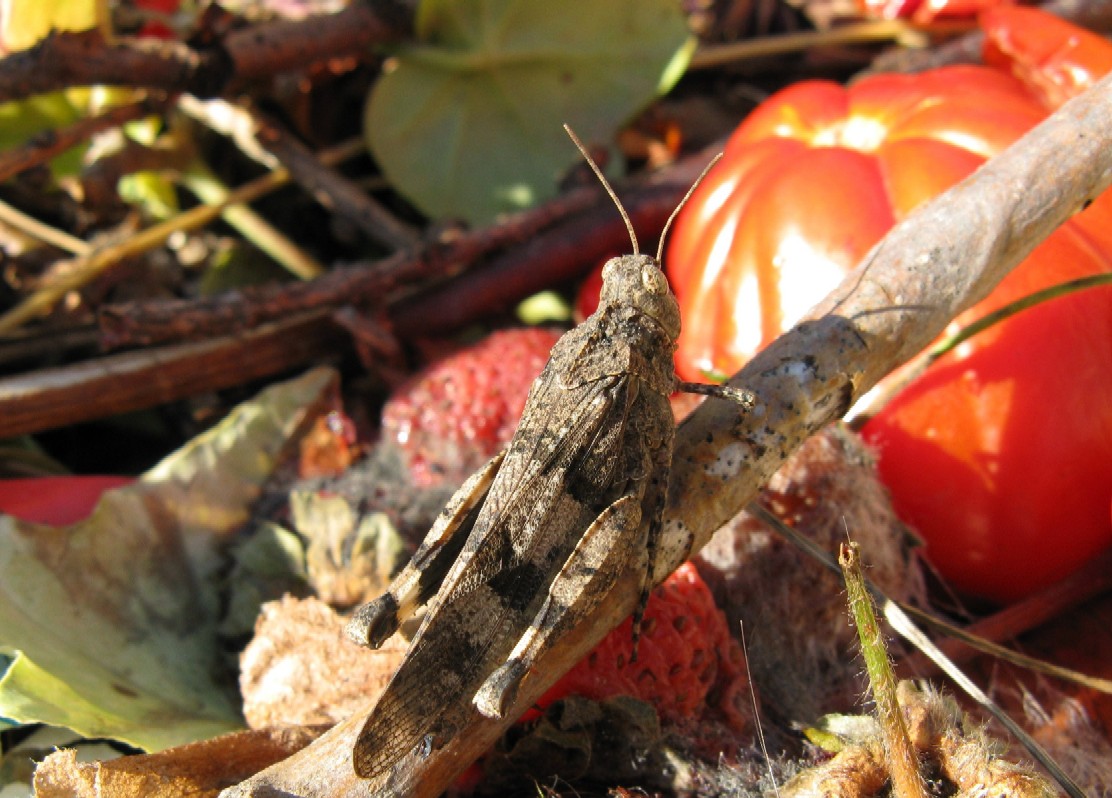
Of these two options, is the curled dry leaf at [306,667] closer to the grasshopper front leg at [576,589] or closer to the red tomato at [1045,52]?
the grasshopper front leg at [576,589]

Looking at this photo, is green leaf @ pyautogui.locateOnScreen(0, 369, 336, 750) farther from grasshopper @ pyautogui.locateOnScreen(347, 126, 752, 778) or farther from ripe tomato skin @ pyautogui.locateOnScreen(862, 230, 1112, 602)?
ripe tomato skin @ pyautogui.locateOnScreen(862, 230, 1112, 602)

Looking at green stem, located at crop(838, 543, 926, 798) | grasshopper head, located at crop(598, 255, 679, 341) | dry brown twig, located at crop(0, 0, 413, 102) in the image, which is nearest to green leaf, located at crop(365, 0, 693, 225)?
dry brown twig, located at crop(0, 0, 413, 102)

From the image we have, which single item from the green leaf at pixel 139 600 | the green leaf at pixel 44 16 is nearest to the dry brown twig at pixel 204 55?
the green leaf at pixel 44 16

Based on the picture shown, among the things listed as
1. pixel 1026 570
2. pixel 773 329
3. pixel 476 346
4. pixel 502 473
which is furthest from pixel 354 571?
pixel 1026 570

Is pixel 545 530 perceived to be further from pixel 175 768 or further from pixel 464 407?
pixel 464 407

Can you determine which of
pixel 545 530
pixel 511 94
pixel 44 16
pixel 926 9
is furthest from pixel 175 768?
pixel 926 9

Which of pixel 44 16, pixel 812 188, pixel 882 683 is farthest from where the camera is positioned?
pixel 44 16
